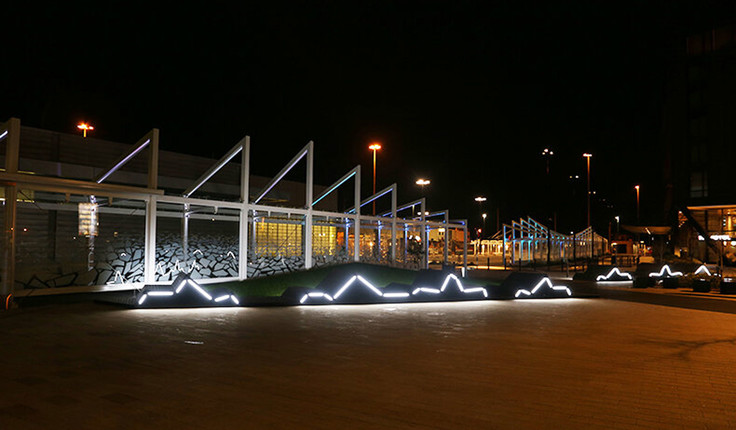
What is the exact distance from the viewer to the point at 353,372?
6.99 meters

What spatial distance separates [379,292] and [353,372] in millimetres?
9594

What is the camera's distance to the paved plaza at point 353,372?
5.16 metres

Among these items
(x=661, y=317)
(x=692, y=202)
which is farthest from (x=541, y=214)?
(x=661, y=317)

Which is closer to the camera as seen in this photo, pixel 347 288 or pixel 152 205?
pixel 152 205

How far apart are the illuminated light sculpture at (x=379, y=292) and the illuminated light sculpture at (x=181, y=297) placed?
2256 millimetres

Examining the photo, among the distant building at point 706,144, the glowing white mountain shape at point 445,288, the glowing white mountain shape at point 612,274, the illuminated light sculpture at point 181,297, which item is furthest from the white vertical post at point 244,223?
the distant building at point 706,144

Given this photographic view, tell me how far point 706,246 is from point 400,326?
4983 centimetres

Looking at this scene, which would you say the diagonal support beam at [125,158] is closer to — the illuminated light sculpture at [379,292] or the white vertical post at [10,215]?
the white vertical post at [10,215]

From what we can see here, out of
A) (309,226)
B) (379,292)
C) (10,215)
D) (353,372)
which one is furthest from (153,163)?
(353,372)

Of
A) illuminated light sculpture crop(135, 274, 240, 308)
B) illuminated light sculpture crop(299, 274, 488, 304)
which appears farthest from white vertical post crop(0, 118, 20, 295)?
illuminated light sculpture crop(299, 274, 488, 304)

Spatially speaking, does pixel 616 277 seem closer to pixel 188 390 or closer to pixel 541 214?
pixel 188 390

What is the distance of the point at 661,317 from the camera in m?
14.0

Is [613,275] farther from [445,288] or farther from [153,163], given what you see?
[153,163]

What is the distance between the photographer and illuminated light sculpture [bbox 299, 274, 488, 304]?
50.9 feet
